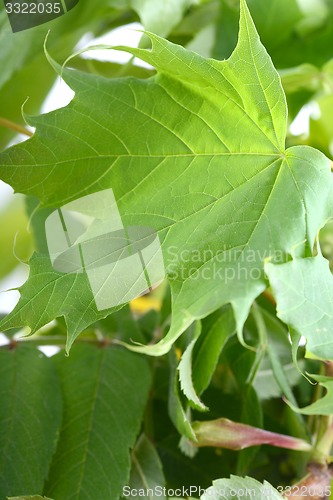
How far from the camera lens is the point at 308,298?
27 centimetres

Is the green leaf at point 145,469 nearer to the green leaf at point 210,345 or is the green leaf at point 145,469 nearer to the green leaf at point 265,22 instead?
the green leaf at point 210,345

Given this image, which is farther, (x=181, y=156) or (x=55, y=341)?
(x=55, y=341)

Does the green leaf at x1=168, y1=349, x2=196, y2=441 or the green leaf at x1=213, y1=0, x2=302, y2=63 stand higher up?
the green leaf at x1=213, y1=0, x2=302, y2=63

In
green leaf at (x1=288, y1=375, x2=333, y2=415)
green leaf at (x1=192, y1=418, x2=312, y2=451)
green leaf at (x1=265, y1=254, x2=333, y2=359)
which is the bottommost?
green leaf at (x1=288, y1=375, x2=333, y2=415)

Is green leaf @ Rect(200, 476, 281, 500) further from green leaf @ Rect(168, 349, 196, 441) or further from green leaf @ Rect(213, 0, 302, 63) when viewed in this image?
green leaf @ Rect(213, 0, 302, 63)

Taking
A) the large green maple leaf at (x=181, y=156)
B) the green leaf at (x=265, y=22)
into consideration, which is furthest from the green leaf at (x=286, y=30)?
the large green maple leaf at (x=181, y=156)

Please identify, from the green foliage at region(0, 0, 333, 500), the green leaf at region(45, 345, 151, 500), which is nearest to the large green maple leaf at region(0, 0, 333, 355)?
the green foliage at region(0, 0, 333, 500)

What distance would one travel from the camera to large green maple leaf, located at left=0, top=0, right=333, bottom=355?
0.98ft

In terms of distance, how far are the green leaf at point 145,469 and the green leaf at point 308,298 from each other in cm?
14

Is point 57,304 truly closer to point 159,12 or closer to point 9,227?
point 159,12

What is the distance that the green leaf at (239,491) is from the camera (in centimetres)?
30

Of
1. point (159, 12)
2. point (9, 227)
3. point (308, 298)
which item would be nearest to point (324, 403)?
point (308, 298)

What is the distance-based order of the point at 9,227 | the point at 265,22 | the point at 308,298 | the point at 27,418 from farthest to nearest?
1. the point at 9,227
2. the point at 265,22
3. the point at 27,418
4. the point at 308,298

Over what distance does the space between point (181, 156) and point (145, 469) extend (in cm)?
18
